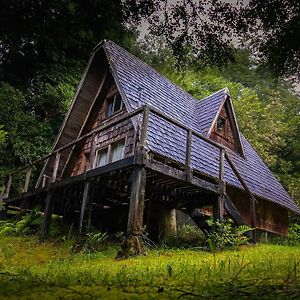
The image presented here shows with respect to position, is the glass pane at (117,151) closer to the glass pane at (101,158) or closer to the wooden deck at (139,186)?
the glass pane at (101,158)

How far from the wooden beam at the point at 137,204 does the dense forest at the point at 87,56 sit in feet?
7.30

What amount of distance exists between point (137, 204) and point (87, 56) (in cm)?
1760

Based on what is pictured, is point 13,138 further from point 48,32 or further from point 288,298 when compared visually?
point 288,298

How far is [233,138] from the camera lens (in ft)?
53.1

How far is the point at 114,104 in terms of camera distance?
13789mm

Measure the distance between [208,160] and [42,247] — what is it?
654 cm

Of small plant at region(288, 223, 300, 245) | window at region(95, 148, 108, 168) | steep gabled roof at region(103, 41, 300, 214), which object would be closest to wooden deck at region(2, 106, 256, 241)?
steep gabled roof at region(103, 41, 300, 214)

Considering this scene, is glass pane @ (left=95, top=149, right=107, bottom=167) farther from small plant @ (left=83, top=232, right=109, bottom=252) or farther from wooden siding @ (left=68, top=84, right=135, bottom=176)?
small plant @ (left=83, top=232, right=109, bottom=252)

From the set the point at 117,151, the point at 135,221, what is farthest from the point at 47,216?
the point at 135,221

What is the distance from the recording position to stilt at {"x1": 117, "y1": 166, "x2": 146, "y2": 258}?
6352 millimetres

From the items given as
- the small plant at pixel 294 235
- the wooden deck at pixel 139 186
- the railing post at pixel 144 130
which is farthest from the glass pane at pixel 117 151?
the small plant at pixel 294 235

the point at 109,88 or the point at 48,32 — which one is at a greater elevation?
the point at 109,88

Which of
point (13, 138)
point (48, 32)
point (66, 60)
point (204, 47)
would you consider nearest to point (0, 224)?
point (13, 138)

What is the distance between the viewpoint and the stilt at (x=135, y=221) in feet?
20.8
